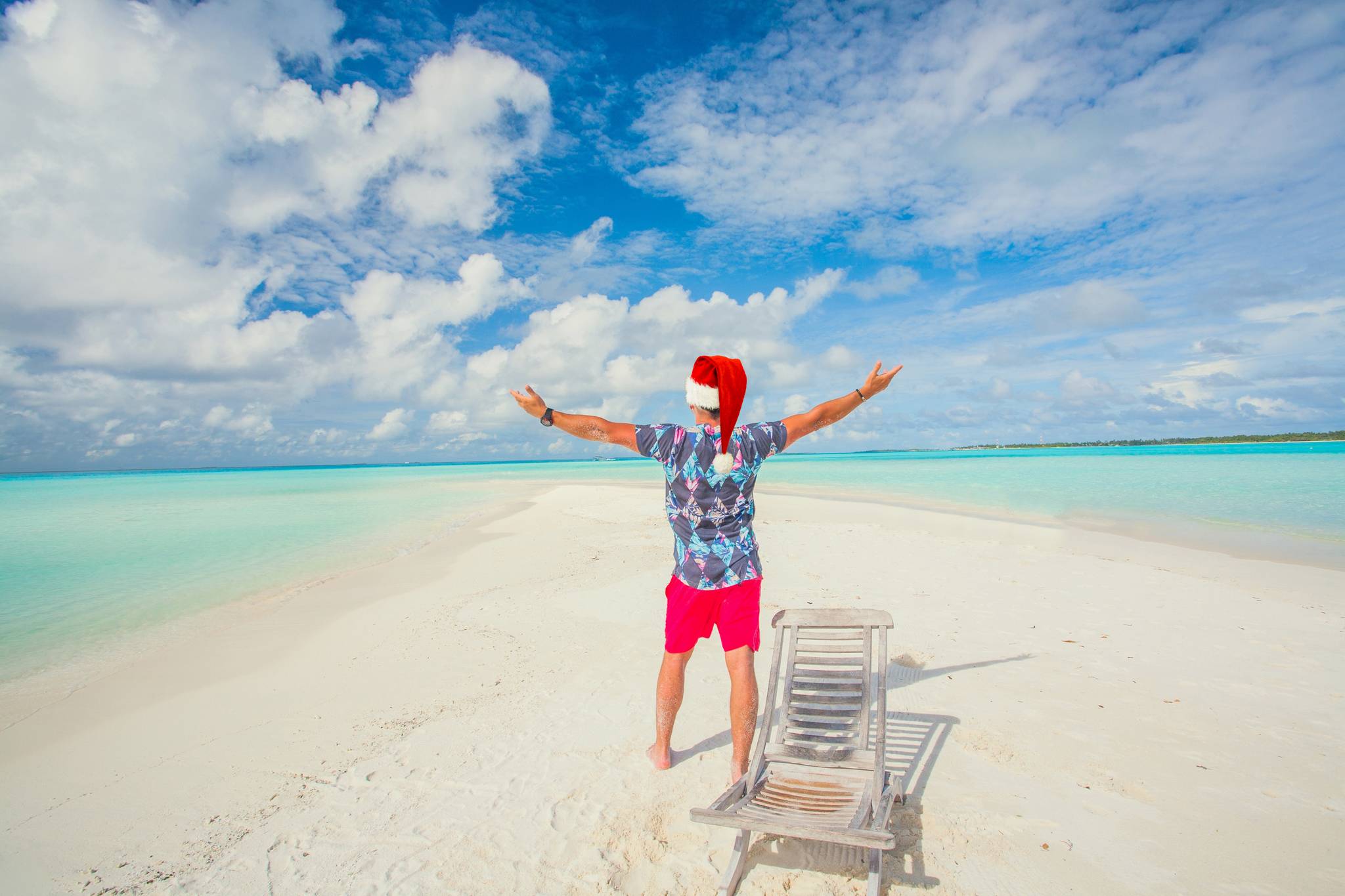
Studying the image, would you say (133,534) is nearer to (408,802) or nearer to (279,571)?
(279,571)

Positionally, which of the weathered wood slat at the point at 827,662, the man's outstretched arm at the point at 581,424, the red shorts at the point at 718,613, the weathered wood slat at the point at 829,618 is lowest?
the weathered wood slat at the point at 827,662

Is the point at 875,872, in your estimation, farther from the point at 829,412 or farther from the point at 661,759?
the point at 829,412

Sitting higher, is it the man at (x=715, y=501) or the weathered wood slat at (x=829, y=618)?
the man at (x=715, y=501)

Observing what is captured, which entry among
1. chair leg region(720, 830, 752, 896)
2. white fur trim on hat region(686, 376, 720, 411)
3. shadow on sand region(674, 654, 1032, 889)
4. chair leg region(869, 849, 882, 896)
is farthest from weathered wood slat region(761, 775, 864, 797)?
white fur trim on hat region(686, 376, 720, 411)

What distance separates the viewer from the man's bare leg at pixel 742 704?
3.70m

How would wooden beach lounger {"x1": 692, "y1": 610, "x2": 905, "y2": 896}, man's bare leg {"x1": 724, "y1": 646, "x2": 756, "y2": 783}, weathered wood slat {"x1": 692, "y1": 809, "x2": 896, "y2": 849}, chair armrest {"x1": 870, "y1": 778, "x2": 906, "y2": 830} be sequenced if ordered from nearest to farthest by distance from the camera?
1. weathered wood slat {"x1": 692, "y1": 809, "x2": 896, "y2": 849}
2. wooden beach lounger {"x1": 692, "y1": 610, "x2": 905, "y2": 896}
3. chair armrest {"x1": 870, "y1": 778, "x2": 906, "y2": 830}
4. man's bare leg {"x1": 724, "y1": 646, "x2": 756, "y2": 783}

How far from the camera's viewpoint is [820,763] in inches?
142

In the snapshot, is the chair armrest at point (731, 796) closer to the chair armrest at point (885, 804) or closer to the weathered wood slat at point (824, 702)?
the chair armrest at point (885, 804)

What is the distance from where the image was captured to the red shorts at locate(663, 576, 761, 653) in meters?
3.66

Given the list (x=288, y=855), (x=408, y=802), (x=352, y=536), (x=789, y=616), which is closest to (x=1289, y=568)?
(x=789, y=616)

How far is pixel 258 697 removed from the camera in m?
5.79

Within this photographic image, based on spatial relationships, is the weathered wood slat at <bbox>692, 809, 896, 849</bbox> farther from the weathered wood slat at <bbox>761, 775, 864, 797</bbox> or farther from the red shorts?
the red shorts

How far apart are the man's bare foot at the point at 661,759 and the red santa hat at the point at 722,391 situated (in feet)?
6.76

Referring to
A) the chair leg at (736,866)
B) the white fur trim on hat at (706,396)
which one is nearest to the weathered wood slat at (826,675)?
the chair leg at (736,866)
